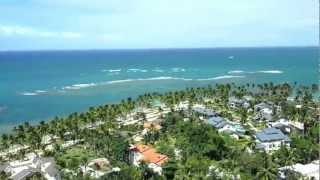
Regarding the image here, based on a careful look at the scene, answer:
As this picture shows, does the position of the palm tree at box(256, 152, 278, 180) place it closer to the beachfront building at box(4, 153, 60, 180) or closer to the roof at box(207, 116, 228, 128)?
the beachfront building at box(4, 153, 60, 180)

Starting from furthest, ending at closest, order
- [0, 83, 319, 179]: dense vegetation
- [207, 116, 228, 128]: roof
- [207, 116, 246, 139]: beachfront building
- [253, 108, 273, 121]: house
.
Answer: [253, 108, 273, 121]: house < [207, 116, 228, 128]: roof < [207, 116, 246, 139]: beachfront building < [0, 83, 319, 179]: dense vegetation

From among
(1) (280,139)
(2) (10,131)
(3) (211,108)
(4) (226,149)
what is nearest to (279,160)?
(4) (226,149)

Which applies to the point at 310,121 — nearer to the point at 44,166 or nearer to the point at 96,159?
the point at 96,159

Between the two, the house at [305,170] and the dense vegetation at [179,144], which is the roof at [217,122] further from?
the house at [305,170]

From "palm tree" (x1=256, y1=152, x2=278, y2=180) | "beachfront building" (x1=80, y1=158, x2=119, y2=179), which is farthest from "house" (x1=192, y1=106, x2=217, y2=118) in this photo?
"palm tree" (x1=256, y1=152, x2=278, y2=180)

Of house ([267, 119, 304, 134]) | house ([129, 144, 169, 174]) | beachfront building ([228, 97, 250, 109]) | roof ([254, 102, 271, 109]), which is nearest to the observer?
house ([129, 144, 169, 174])

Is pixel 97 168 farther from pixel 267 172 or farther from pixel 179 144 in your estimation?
pixel 267 172
